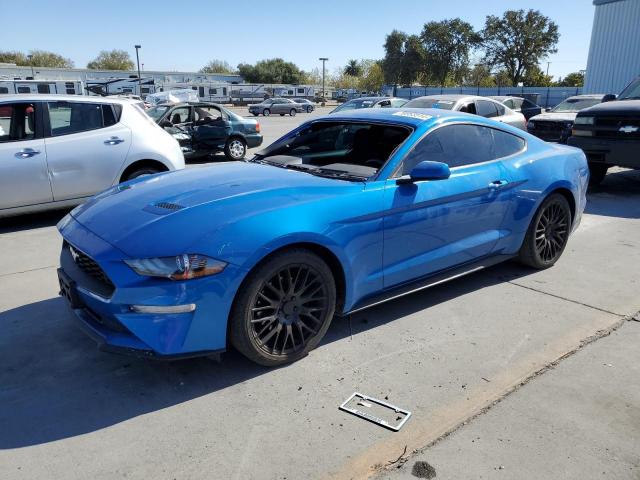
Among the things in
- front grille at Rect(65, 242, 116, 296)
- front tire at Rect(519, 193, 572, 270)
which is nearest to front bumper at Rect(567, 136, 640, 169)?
front tire at Rect(519, 193, 572, 270)

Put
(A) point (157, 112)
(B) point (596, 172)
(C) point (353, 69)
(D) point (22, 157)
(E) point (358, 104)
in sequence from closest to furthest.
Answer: (D) point (22, 157)
(B) point (596, 172)
(A) point (157, 112)
(E) point (358, 104)
(C) point (353, 69)

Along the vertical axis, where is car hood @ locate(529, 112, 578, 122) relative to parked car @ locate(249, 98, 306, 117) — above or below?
above

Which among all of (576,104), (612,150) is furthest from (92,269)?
(576,104)

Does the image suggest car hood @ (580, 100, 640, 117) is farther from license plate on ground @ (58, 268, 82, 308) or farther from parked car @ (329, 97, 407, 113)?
parked car @ (329, 97, 407, 113)

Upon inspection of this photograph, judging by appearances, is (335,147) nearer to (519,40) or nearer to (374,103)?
(374,103)

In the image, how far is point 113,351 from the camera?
2.86m

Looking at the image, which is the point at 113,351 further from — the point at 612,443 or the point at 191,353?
the point at 612,443

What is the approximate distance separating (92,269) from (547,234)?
13.1ft

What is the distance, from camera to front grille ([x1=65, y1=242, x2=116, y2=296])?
2967 millimetres

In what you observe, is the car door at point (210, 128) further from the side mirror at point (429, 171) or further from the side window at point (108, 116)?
the side mirror at point (429, 171)

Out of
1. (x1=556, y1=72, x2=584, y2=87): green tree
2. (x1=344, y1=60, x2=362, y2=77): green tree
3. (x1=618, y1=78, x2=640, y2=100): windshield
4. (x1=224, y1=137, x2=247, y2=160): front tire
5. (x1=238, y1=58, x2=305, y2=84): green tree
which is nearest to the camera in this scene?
(x1=618, y1=78, x2=640, y2=100): windshield

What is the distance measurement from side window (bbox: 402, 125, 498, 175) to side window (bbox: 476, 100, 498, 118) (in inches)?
303

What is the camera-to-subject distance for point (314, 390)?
311 cm

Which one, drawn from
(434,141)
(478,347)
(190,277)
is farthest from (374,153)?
(190,277)
